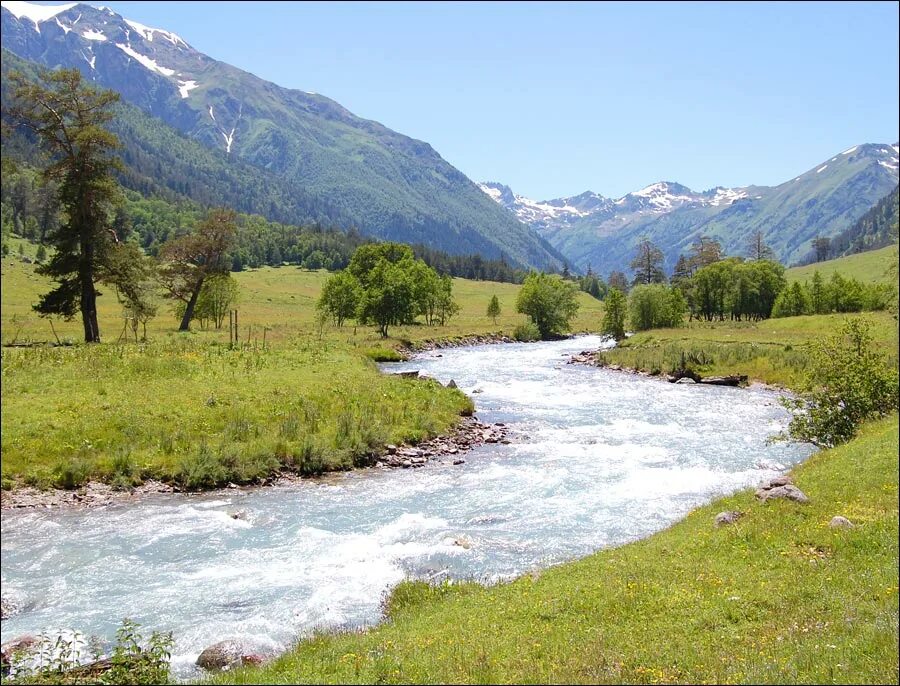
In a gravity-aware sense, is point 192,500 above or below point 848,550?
below

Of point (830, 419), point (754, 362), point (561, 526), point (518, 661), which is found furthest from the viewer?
point (754, 362)

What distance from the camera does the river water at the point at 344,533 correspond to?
15062mm

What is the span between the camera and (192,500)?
2312cm

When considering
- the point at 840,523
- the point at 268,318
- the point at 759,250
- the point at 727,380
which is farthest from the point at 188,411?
the point at 759,250

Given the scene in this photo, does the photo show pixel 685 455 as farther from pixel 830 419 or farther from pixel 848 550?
pixel 848 550

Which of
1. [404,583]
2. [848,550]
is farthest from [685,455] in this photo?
Result: [404,583]

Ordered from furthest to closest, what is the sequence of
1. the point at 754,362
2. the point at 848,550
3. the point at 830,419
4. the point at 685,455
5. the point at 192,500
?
1. the point at 754,362
2. the point at 685,455
3. the point at 830,419
4. the point at 192,500
5. the point at 848,550

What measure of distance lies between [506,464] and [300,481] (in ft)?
31.7

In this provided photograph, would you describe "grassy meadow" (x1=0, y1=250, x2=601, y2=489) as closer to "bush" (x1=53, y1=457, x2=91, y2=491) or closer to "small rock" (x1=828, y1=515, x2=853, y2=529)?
"bush" (x1=53, y1=457, x2=91, y2=491)

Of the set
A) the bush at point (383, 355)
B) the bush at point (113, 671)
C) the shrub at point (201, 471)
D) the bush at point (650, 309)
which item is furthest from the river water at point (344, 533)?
the bush at point (650, 309)

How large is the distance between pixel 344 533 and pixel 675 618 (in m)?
11.6

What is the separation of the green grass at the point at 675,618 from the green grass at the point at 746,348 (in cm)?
3094

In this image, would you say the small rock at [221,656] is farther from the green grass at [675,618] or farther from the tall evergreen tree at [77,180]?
the tall evergreen tree at [77,180]

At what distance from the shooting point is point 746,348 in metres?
65.7
